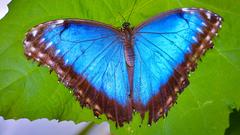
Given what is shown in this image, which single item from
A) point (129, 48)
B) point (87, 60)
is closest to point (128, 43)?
point (129, 48)

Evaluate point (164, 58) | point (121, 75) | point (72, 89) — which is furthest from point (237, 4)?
point (72, 89)

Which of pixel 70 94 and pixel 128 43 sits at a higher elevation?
pixel 128 43

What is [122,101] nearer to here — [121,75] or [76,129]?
[121,75]

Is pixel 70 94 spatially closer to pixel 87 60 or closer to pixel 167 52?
pixel 87 60
